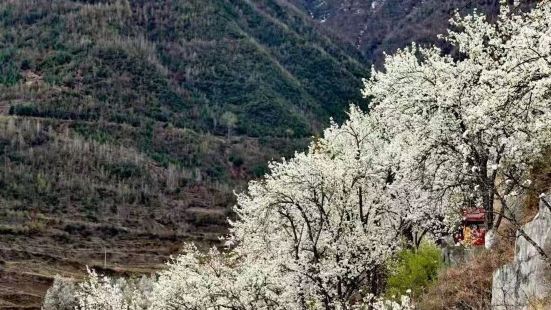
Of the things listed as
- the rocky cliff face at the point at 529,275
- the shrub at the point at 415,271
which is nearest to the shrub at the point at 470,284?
the rocky cliff face at the point at 529,275

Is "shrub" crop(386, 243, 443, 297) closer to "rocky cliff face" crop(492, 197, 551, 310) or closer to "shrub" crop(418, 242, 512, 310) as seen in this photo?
"shrub" crop(418, 242, 512, 310)

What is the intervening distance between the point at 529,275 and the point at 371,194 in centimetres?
1670

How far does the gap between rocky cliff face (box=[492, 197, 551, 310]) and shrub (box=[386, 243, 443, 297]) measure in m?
11.9

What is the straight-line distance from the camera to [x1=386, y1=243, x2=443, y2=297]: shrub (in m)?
33.3

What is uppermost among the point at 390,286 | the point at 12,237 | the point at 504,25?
the point at 12,237

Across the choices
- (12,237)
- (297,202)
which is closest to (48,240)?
(12,237)

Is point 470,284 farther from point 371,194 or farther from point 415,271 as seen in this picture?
point 371,194

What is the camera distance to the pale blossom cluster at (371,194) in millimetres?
28500

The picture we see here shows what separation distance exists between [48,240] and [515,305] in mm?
154768

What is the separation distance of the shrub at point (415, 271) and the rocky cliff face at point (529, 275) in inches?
469

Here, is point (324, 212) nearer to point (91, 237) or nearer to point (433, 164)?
point (433, 164)

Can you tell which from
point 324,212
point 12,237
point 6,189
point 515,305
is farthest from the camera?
point 6,189

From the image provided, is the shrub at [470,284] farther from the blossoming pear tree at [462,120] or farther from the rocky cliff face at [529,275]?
the rocky cliff face at [529,275]

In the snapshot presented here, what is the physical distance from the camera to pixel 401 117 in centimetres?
3092
